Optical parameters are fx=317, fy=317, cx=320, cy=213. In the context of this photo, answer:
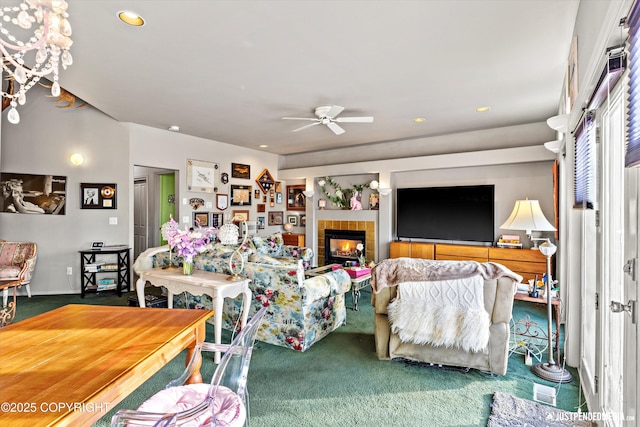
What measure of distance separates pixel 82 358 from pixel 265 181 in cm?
644

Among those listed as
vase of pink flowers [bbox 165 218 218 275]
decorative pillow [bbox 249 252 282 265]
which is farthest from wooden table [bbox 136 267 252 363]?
decorative pillow [bbox 249 252 282 265]

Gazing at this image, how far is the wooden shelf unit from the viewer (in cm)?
462

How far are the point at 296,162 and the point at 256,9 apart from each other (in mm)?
5551

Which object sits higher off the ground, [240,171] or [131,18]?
[131,18]

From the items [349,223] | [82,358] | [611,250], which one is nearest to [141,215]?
[349,223]

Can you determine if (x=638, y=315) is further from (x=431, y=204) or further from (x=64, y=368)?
(x=431, y=204)

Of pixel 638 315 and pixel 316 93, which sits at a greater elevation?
pixel 316 93

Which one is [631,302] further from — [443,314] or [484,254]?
[484,254]

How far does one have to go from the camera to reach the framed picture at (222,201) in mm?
6402

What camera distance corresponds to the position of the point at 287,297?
2.99 meters

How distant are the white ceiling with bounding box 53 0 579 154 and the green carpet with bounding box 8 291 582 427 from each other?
2.68 m

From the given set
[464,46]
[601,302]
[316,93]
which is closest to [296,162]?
[316,93]

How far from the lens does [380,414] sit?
6.65 feet

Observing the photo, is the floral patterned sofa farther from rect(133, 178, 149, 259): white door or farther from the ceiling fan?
rect(133, 178, 149, 259): white door
